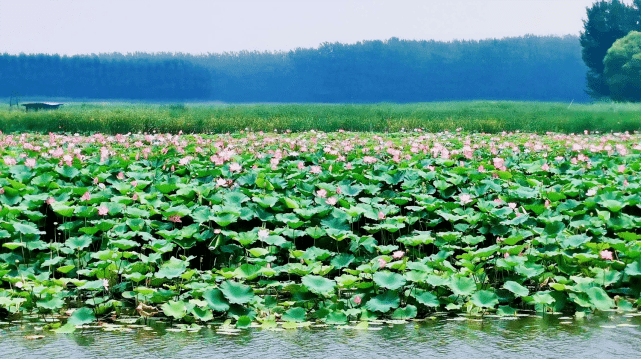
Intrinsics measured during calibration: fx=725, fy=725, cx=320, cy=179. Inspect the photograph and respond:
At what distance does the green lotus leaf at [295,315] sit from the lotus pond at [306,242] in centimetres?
2

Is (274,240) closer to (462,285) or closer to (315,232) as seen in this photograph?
(315,232)

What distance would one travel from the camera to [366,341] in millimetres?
3875

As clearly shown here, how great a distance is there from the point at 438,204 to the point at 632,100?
4364cm

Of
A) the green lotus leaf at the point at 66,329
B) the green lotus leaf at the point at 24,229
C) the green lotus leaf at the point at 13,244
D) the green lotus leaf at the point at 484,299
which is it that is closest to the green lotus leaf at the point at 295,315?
the green lotus leaf at the point at 484,299

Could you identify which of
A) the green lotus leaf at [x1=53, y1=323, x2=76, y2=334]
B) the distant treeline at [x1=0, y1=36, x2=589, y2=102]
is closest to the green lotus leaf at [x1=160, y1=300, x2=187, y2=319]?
the green lotus leaf at [x1=53, y1=323, x2=76, y2=334]

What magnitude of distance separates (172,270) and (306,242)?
1.56 metres

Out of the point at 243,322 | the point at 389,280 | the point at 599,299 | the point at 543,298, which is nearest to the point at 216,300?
the point at 243,322

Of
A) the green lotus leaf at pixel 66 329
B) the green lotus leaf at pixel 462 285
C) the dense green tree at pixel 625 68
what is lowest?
the green lotus leaf at pixel 66 329

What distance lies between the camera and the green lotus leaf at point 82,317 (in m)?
4.10

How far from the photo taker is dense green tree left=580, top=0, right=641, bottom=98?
161 ft

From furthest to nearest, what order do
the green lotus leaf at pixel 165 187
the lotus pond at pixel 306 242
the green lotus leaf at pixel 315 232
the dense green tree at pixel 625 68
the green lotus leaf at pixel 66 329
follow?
the dense green tree at pixel 625 68 → the green lotus leaf at pixel 165 187 → the green lotus leaf at pixel 315 232 → the lotus pond at pixel 306 242 → the green lotus leaf at pixel 66 329

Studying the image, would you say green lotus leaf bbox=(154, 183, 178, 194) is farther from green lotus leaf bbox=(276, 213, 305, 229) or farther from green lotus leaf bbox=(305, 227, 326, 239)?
green lotus leaf bbox=(305, 227, 326, 239)

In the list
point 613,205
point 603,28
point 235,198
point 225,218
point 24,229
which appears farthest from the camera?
point 603,28

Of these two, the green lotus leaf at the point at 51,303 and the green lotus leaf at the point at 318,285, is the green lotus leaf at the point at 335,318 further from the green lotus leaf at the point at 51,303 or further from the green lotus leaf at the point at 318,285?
the green lotus leaf at the point at 51,303
